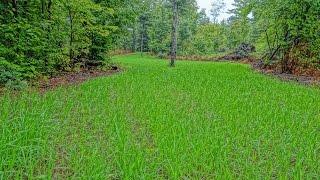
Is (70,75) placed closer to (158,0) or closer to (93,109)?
(93,109)

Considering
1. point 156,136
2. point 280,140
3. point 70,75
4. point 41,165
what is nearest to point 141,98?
point 156,136

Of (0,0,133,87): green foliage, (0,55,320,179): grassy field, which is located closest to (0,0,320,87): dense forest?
(0,0,133,87): green foliage

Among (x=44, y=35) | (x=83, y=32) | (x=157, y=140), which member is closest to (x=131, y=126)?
(x=157, y=140)

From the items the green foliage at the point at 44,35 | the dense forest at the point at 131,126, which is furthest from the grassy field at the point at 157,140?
the green foliage at the point at 44,35

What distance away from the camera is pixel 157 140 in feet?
14.9

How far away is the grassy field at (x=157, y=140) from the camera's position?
345 cm

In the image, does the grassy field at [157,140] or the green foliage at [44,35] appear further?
the green foliage at [44,35]

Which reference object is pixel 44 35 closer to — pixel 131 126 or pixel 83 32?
pixel 83 32

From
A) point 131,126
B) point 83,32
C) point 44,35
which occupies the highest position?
point 83,32

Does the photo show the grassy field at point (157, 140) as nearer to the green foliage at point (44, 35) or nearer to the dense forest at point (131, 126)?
the dense forest at point (131, 126)

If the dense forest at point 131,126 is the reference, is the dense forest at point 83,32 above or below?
above

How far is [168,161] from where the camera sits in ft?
11.5

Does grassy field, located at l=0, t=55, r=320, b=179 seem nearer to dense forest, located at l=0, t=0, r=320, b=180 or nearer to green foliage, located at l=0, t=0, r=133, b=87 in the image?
dense forest, located at l=0, t=0, r=320, b=180

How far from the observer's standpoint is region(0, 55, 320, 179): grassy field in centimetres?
345
